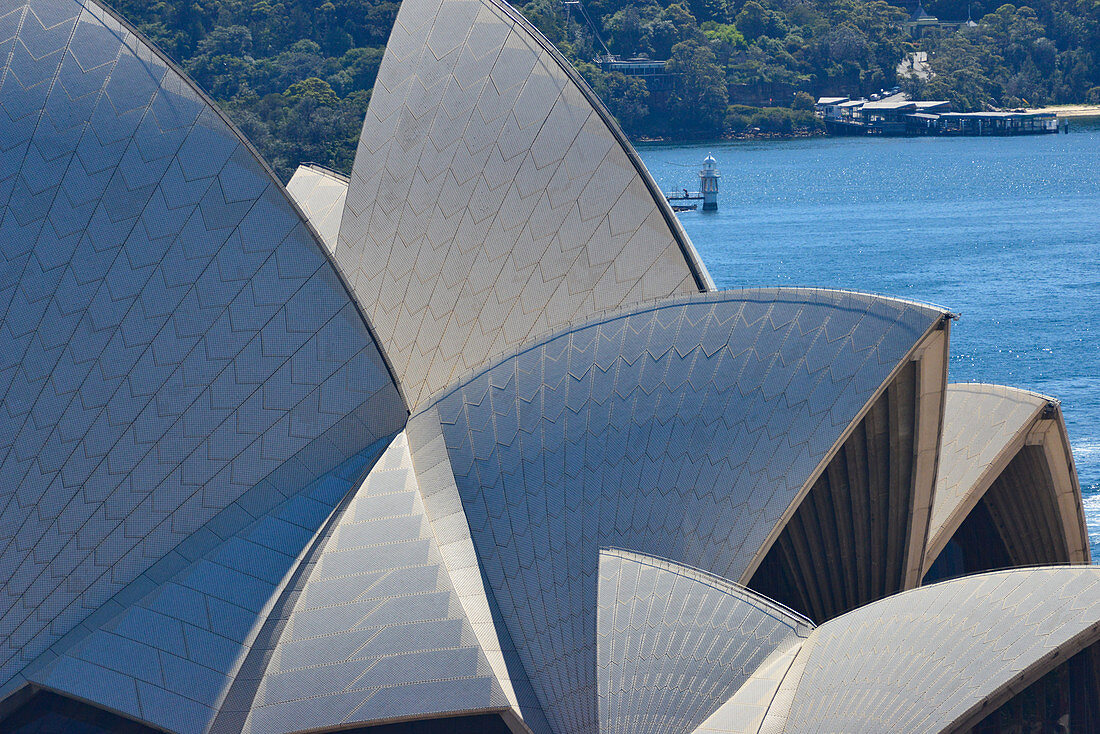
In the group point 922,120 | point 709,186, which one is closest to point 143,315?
point 709,186

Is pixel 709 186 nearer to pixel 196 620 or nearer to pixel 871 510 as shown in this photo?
pixel 871 510

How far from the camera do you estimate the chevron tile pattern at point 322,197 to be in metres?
25.5

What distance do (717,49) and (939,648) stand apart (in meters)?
105

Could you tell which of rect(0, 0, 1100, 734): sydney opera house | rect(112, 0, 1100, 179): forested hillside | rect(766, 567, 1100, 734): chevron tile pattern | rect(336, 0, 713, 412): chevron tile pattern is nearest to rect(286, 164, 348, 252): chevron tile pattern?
rect(336, 0, 713, 412): chevron tile pattern

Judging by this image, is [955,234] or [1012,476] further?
[955,234]

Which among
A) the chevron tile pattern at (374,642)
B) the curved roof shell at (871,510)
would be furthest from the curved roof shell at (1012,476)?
the chevron tile pattern at (374,642)

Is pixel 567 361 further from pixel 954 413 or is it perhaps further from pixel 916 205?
pixel 916 205

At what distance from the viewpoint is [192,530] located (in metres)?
16.9

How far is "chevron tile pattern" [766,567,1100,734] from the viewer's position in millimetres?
13055

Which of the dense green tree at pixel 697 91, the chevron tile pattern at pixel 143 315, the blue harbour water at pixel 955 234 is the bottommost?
the blue harbour water at pixel 955 234

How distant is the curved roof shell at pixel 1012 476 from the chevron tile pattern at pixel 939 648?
16.8ft

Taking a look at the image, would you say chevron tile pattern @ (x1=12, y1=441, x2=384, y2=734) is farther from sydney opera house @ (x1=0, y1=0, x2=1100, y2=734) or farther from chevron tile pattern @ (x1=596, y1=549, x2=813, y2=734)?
chevron tile pattern @ (x1=596, y1=549, x2=813, y2=734)

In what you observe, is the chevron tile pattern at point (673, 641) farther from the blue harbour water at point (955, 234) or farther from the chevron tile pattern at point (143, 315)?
the blue harbour water at point (955, 234)

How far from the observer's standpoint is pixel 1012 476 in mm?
20328
